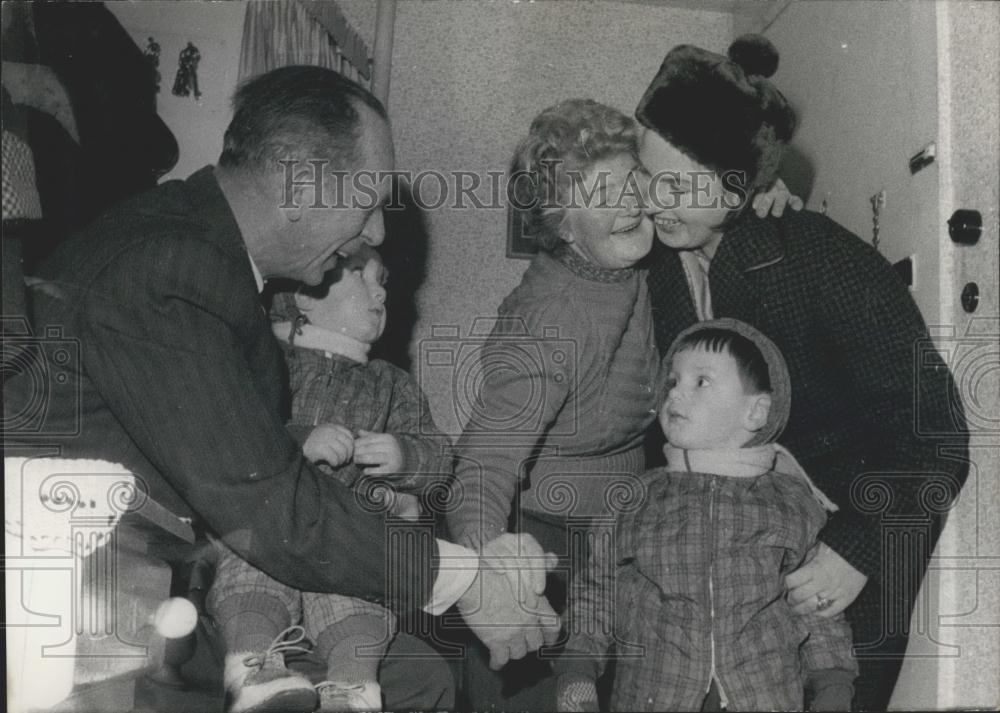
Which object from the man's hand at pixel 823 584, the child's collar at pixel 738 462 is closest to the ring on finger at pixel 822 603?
the man's hand at pixel 823 584

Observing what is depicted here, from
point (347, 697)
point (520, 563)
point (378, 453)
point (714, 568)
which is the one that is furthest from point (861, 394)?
point (347, 697)

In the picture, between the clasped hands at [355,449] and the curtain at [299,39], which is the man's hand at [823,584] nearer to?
the clasped hands at [355,449]

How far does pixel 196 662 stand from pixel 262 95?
0.65m

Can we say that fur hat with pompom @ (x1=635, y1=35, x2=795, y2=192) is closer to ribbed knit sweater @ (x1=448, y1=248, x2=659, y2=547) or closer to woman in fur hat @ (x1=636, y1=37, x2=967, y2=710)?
woman in fur hat @ (x1=636, y1=37, x2=967, y2=710)

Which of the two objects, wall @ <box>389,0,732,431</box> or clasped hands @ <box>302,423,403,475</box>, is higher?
wall @ <box>389,0,732,431</box>

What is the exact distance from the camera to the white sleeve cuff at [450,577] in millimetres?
1050

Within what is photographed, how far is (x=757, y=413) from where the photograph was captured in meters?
1.10

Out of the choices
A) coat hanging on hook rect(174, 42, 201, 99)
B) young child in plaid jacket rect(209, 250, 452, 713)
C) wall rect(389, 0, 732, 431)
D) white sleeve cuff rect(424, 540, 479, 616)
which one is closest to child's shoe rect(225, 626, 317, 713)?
young child in plaid jacket rect(209, 250, 452, 713)

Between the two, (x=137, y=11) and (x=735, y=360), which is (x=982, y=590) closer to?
(x=735, y=360)

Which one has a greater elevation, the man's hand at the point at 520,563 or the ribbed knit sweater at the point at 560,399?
the ribbed knit sweater at the point at 560,399

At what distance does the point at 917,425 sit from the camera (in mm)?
1114

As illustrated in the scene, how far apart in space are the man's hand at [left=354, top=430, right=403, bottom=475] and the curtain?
0.49 m

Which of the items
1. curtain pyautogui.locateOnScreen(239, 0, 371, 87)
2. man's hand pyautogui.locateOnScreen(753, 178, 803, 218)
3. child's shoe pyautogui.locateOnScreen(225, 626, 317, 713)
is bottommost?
child's shoe pyautogui.locateOnScreen(225, 626, 317, 713)

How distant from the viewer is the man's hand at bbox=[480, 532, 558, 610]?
1.09 meters
